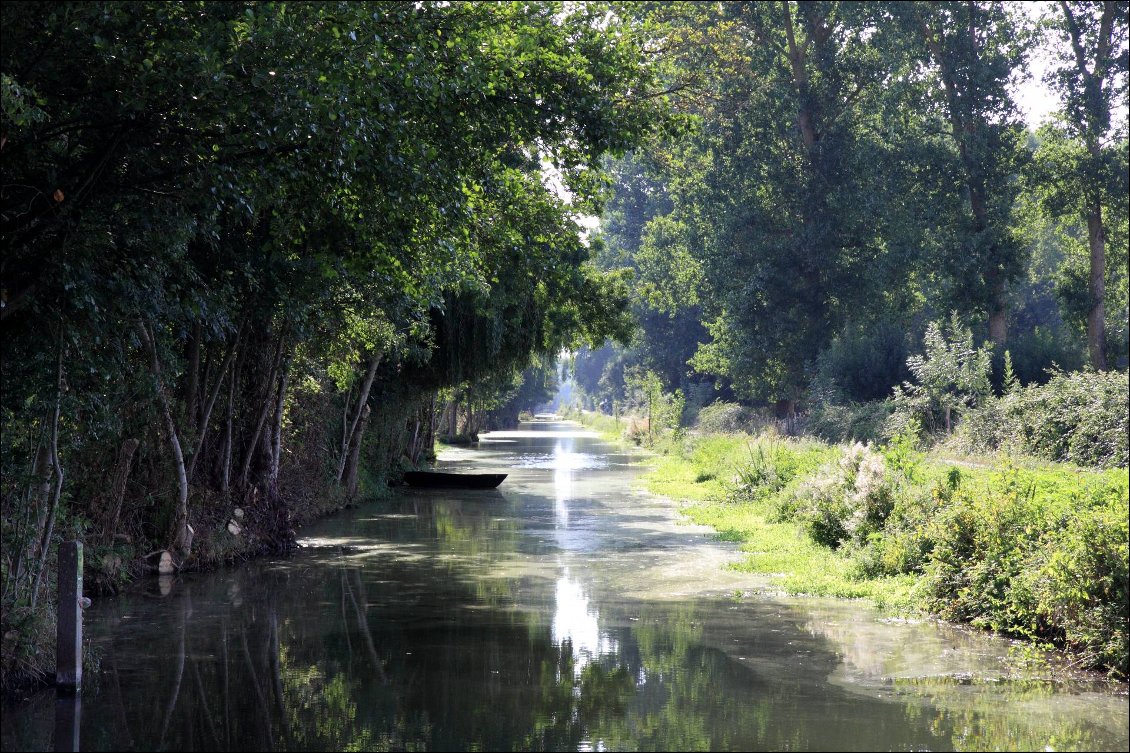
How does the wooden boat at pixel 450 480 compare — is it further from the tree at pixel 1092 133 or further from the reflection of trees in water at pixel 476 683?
the tree at pixel 1092 133

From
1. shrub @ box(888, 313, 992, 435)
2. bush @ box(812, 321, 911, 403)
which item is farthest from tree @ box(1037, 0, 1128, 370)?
shrub @ box(888, 313, 992, 435)

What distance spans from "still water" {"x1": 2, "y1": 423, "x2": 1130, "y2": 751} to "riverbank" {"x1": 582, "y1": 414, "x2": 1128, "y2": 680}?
18.0 inches

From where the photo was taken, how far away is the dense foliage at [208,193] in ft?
27.8

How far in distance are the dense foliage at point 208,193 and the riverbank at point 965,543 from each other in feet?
17.6

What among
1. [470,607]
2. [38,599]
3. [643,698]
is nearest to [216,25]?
[38,599]

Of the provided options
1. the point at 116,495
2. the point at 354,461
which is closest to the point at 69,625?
the point at 116,495

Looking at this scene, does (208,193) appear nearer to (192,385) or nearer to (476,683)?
(476,683)

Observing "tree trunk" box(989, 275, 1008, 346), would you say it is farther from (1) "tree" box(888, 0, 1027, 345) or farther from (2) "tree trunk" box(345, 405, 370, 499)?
(2) "tree trunk" box(345, 405, 370, 499)

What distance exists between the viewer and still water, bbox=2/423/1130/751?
7703 millimetres

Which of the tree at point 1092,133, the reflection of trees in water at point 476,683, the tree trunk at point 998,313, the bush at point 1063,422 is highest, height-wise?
the tree at point 1092,133

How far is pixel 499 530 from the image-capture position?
21125mm

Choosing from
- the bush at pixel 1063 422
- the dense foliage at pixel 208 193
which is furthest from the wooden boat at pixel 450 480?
the dense foliage at pixel 208 193

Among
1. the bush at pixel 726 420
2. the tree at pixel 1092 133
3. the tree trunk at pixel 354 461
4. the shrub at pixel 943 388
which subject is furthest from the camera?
the bush at pixel 726 420

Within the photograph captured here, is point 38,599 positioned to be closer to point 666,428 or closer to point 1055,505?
point 1055,505
